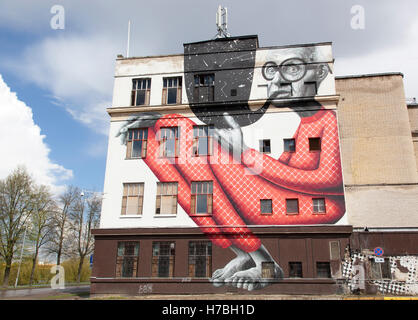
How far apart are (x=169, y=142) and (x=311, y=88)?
13.1 metres

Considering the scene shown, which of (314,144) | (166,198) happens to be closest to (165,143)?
(166,198)

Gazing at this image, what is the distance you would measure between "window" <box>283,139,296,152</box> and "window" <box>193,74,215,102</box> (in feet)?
24.8

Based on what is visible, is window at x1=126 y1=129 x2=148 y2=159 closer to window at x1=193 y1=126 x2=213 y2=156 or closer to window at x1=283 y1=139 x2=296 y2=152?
window at x1=193 y1=126 x2=213 y2=156

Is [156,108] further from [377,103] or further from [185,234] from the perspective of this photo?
[377,103]

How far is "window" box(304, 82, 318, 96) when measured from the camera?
A: 29.8 meters

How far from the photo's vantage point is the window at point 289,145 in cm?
2914

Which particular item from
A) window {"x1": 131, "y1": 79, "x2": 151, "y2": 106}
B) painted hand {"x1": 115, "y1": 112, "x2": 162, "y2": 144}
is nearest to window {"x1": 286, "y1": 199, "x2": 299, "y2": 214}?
painted hand {"x1": 115, "y1": 112, "x2": 162, "y2": 144}

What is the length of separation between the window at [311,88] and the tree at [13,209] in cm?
3715

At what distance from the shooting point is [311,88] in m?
30.0

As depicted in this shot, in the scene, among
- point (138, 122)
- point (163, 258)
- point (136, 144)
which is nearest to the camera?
point (163, 258)

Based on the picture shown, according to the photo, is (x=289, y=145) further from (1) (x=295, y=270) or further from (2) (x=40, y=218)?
(2) (x=40, y=218)

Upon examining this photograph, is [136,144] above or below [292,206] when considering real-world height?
above

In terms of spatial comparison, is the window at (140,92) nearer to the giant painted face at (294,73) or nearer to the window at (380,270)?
the giant painted face at (294,73)
